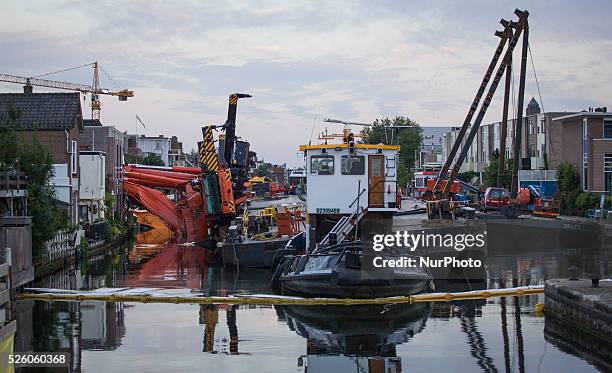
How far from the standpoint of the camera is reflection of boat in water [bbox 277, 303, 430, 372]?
19.7 metres

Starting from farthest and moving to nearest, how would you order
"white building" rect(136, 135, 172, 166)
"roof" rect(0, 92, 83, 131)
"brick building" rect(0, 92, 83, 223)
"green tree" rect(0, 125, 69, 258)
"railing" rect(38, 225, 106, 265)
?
"white building" rect(136, 135, 172, 166) → "roof" rect(0, 92, 83, 131) → "brick building" rect(0, 92, 83, 223) → "railing" rect(38, 225, 106, 265) → "green tree" rect(0, 125, 69, 258)

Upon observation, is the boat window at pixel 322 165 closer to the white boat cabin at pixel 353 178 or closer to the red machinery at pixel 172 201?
the white boat cabin at pixel 353 178

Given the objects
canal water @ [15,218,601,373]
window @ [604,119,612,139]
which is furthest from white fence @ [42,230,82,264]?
window @ [604,119,612,139]

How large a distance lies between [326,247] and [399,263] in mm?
2268

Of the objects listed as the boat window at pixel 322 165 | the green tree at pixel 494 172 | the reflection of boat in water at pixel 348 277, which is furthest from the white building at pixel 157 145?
the reflection of boat in water at pixel 348 277

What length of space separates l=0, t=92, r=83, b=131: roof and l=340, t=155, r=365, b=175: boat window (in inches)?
886

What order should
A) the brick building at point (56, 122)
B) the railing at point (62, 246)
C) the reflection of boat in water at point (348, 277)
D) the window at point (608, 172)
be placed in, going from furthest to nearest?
the window at point (608, 172) → the brick building at point (56, 122) → the railing at point (62, 246) → the reflection of boat in water at point (348, 277)

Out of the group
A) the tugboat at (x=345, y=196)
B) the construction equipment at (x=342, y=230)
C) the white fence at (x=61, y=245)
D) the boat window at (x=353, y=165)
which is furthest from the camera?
the white fence at (x=61, y=245)

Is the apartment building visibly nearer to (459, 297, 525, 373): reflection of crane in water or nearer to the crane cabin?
the crane cabin

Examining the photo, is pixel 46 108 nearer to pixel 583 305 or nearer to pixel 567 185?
pixel 583 305

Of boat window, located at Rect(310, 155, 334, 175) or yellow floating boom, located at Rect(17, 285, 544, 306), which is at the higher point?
boat window, located at Rect(310, 155, 334, 175)

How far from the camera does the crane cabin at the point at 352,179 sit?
107 feet

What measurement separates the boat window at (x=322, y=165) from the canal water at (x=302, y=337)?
4511 millimetres

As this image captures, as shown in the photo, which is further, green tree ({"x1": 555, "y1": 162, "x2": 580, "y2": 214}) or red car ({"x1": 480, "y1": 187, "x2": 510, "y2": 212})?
green tree ({"x1": 555, "y1": 162, "x2": 580, "y2": 214})
